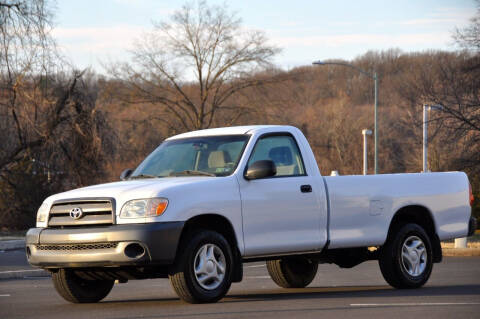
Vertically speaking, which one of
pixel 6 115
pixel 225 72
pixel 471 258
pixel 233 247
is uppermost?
pixel 225 72

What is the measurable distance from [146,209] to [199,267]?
90cm

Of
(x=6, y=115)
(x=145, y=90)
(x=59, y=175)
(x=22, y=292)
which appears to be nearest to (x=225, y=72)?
(x=145, y=90)

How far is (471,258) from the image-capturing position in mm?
21000

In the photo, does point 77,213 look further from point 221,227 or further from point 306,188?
point 306,188

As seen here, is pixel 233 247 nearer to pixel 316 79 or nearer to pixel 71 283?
pixel 71 283

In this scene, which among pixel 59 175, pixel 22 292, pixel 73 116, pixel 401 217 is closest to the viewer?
pixel 401 217

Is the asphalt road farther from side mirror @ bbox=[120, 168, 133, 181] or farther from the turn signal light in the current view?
side mirror @ bbox=[120, 168, 133, 181]

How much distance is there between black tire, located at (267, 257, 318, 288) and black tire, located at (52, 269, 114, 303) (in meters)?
2.64

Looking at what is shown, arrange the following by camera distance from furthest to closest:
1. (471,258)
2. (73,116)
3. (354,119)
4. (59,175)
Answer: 1. (354,119)
2. (59,175)
3. (73,116)
4. (471,258)

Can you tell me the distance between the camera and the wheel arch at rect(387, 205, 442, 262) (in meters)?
12.6

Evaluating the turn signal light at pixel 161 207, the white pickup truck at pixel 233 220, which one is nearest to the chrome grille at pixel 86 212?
the white pickup truck at pixel 233 220

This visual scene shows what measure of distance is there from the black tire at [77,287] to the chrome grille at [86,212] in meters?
0.82

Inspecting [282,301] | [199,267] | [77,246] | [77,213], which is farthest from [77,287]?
[282,301]

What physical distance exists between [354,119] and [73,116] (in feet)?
188
